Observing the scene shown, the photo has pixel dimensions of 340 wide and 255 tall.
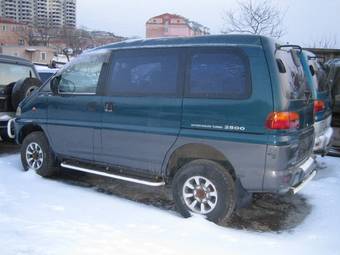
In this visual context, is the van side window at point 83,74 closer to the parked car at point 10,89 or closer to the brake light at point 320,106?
the parked car at point 10,89

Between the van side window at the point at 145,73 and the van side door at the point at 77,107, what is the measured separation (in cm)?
27

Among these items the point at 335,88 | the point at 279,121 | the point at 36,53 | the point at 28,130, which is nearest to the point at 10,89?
the point at 28,130

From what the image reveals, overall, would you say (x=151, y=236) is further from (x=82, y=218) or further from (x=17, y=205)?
(x=17, y=205)

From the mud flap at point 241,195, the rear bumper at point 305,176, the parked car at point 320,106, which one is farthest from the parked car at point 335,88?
the mud flap at point 241,195

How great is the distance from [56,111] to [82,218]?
194cm

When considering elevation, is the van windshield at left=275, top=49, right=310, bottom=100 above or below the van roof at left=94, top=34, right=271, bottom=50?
below

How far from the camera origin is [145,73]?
5.36m

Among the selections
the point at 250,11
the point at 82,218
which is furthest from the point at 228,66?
the point at 250,11

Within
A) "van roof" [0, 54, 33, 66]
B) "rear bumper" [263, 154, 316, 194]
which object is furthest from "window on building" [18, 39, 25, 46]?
"rear bumper" [263, 154, 316, 194]

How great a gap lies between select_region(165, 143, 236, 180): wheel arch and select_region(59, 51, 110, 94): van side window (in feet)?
4.81

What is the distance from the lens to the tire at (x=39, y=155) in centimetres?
652

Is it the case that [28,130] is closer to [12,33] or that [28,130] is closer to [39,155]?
[39,155]

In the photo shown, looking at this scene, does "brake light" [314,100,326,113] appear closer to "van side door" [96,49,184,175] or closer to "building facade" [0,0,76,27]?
"van side door" [96,49,184,175]

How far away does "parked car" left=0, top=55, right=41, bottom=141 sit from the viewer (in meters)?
8.10
